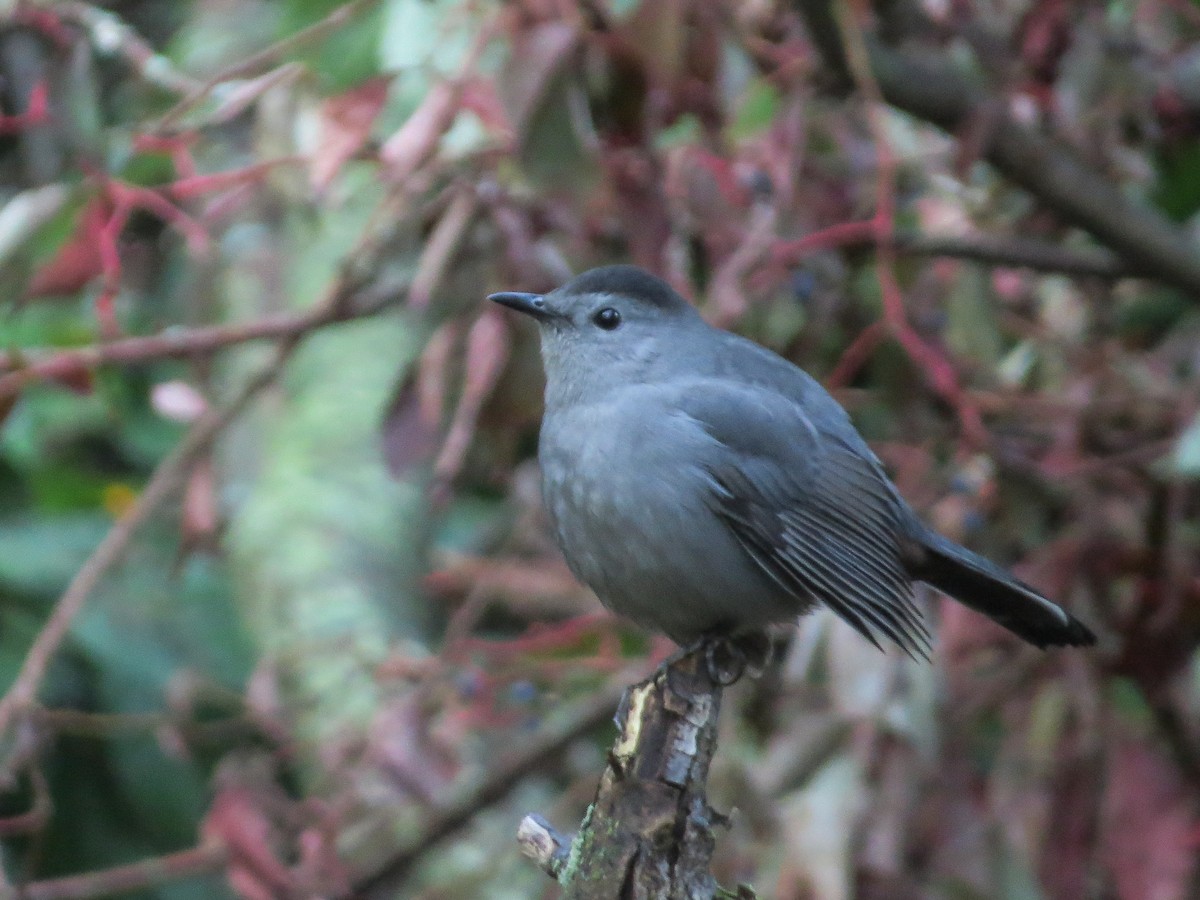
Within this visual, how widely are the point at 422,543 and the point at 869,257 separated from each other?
177cm

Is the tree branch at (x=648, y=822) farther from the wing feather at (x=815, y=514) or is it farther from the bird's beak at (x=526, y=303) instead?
the bird's beak at (x=526, y=303)

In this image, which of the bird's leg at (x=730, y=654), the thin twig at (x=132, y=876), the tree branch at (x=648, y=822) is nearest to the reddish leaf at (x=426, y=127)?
the bird's leg at (x=730, y=654)

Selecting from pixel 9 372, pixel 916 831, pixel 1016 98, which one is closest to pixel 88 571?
pixel 9 372

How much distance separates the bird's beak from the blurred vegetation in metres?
→ 0.07

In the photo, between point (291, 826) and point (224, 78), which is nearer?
point (224, 78)

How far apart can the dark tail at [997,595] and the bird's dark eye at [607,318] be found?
81cm

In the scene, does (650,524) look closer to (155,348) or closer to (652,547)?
(652,547)

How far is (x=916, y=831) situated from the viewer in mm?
3828

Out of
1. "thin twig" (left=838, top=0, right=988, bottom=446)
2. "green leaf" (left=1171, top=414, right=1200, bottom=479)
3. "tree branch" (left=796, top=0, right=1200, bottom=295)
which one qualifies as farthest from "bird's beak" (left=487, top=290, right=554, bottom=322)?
"green leaf" (left=1171, top=414, right=1200, bottom=479)

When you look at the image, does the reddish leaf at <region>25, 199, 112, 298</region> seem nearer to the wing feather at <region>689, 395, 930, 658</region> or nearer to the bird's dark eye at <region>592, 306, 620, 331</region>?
the bird's dark eye at <region>592, 306, 620, 331</region>

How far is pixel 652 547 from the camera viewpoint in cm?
303

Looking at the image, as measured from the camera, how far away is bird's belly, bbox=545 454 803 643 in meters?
3.03

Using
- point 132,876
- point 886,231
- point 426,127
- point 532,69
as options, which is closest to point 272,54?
point 426,127

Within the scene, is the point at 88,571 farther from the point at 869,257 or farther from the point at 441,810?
the point at 869,257
